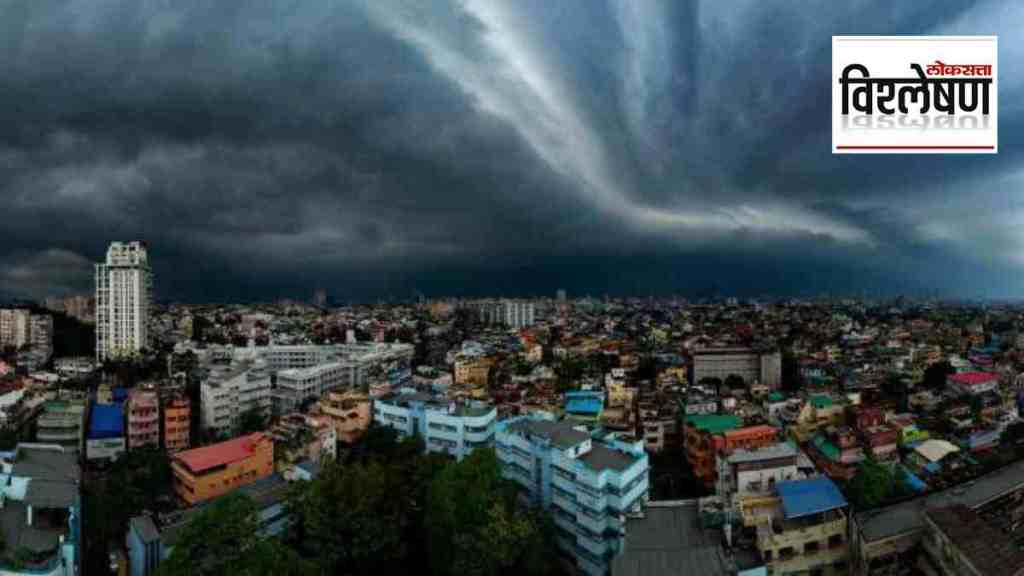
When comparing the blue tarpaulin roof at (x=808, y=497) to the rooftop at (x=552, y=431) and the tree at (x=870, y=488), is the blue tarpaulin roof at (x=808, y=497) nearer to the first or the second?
the tree at (x=870, y=488)

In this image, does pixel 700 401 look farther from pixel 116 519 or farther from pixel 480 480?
pixel 116 519

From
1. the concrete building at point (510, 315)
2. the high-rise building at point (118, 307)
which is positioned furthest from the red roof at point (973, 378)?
the concrete building at point (510, 315)

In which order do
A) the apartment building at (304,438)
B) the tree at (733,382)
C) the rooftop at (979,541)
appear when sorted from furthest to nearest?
the tree at (733,382) < the apartment building at (304,438) < the rooftop at (979,541)

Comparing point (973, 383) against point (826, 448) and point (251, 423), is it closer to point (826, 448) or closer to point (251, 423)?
point (826, 448)

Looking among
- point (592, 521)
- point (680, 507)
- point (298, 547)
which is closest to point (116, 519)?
point (298, 547)

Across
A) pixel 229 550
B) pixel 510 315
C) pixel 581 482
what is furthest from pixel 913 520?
pixel 510 315
